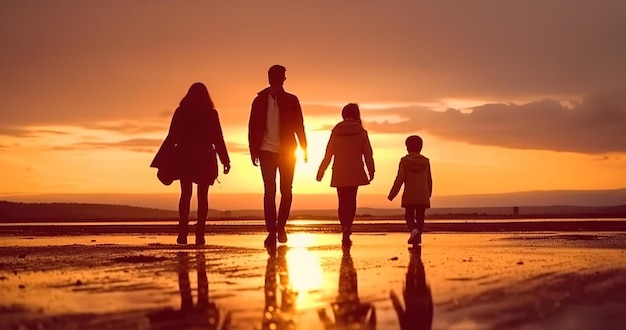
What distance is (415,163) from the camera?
14.5m

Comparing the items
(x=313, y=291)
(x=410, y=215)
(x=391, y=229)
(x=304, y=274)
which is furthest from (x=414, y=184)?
(x=313, y=291)

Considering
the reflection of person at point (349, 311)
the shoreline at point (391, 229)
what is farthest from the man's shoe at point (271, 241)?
the shoreline at point (391, 229)

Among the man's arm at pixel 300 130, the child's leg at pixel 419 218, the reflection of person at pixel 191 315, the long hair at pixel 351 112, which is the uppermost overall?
the long hair at pixel 351 112

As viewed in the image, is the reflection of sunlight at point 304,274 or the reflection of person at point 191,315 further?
the reflection of sunlight at point 304,274

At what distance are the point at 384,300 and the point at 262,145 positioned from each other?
23.8 feet

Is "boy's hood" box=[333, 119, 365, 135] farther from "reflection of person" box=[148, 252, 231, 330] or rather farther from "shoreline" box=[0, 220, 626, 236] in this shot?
"reflection of person" box=[148, 252, 231, 330]

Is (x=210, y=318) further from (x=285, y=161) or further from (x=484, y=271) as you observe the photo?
(x=285, y=161)

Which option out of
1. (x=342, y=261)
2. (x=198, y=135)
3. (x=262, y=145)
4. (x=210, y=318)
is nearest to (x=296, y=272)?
(x=342, y=261)

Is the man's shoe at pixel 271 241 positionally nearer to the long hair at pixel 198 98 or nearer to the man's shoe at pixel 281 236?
the man's shoe at pixel 281 236

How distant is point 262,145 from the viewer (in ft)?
41.9

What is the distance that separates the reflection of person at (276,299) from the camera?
15.2 ft

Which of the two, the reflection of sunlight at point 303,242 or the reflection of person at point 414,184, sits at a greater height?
the reflection of person at point 414,184

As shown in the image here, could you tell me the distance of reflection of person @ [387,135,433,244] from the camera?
1402cm

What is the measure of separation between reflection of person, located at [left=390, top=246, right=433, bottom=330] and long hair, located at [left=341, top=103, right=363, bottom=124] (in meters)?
6.78
